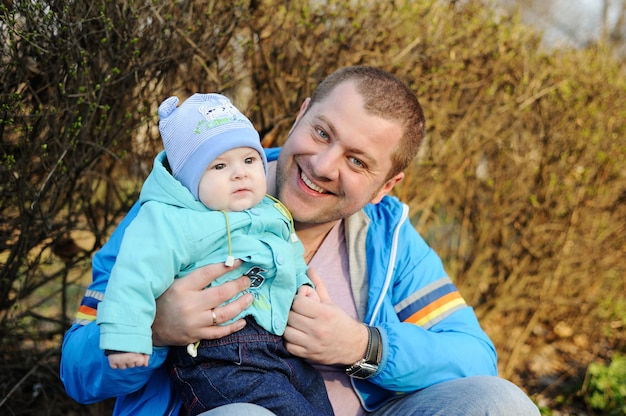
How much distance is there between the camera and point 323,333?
2.07 meters

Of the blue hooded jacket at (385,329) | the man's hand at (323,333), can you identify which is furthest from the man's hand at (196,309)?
the man's hand at (323,333)

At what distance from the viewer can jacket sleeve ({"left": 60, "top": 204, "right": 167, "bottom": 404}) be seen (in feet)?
6.27

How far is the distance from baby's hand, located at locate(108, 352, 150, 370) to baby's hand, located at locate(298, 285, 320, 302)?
62cm

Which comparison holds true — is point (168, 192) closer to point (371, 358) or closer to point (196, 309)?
point (196, 309)

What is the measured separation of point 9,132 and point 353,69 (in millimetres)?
1454

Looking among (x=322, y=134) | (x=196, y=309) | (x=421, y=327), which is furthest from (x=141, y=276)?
(x=421, y=327)

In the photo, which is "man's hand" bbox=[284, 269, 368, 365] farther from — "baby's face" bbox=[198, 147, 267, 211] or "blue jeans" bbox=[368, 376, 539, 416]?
"baby's face" bbox=[198, 147, 267, 211]

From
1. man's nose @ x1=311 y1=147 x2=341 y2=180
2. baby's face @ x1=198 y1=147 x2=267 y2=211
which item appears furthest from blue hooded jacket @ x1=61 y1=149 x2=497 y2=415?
baby's face @ x1=198 y1=147 x2=267 y2=211

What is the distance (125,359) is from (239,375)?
1.17 ft

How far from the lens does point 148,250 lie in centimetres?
173

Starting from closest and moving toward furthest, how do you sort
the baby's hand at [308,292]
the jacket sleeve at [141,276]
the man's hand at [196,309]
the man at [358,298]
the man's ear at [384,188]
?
the jacket sleeve at [141,276]
the man's hand at [196,309]
the man at [358,298]
the baby's hand at [308,292]
the man's ear at [384,188]

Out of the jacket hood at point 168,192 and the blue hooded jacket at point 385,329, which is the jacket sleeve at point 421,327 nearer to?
the blue hooded jacket at point 385,329

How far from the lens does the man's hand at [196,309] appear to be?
1828 millimetres

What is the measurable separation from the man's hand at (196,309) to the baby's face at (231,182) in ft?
0.62
